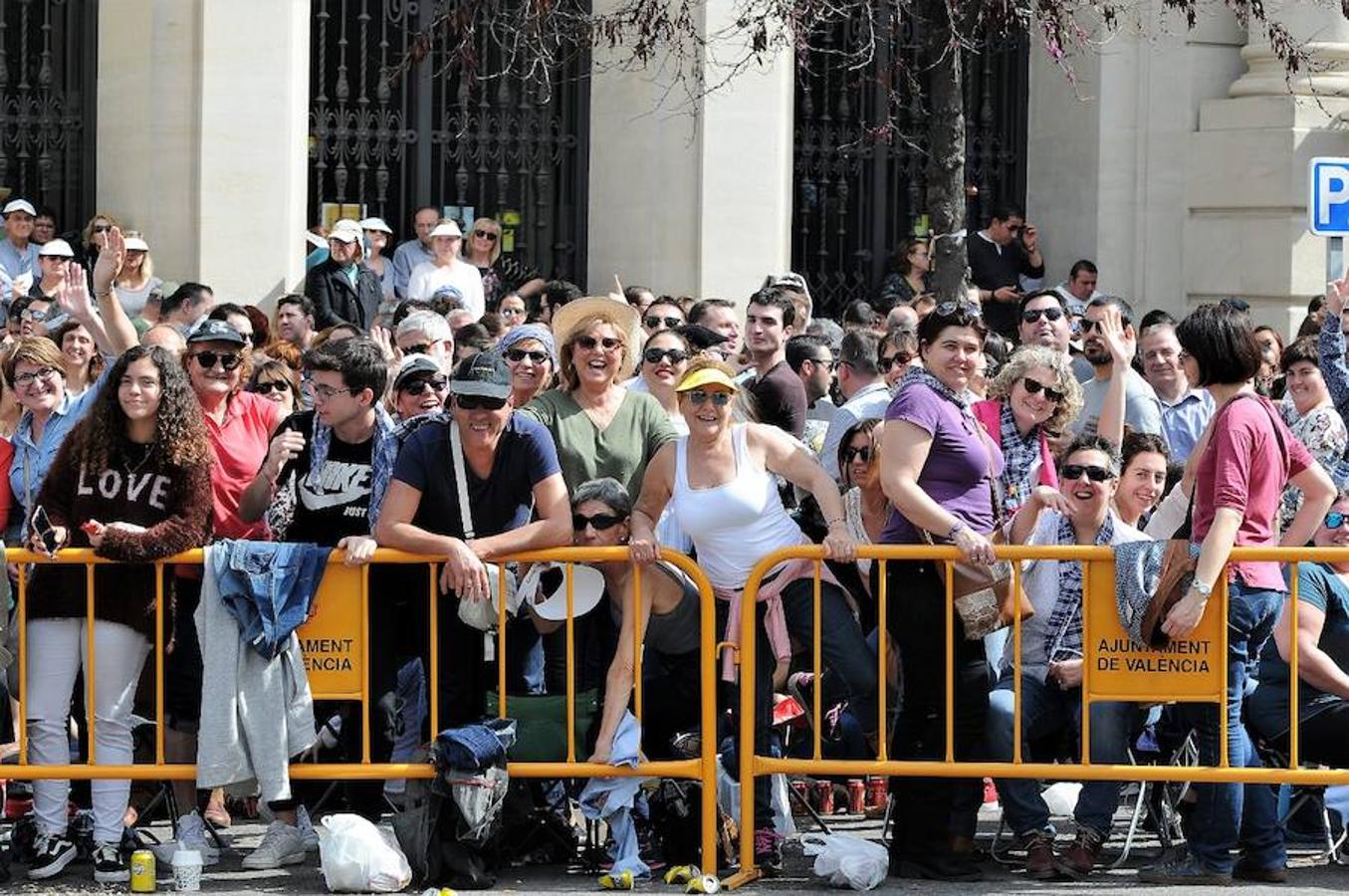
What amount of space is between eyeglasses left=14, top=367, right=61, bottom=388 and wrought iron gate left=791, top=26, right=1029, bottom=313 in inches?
393

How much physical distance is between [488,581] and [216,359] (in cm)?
176

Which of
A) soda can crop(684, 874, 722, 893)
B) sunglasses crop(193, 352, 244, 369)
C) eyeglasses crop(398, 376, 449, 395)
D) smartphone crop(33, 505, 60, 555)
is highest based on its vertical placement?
sunglasses crop(193, 352, 244, 369)

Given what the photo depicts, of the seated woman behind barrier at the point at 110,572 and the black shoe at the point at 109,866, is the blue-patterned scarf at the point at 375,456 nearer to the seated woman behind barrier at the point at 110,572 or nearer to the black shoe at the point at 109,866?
the seated woman behind barrier at the point at 110,572

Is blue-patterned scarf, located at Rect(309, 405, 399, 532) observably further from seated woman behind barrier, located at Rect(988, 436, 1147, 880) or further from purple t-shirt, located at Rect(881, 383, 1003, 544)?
seated woman behind barrier, located at Rect(988, 436, 1147, 880)

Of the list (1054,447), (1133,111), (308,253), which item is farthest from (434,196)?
(1054,447)

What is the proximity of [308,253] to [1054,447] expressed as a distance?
878 centimetres

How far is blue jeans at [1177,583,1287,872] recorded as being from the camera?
963 cm

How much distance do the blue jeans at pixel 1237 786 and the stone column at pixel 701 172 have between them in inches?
389

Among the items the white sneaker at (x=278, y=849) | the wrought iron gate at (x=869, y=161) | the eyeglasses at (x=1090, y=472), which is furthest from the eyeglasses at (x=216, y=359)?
the wrought iron gate at (x=869, y=161)

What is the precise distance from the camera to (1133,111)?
814 inches

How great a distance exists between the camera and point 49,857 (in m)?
9.86

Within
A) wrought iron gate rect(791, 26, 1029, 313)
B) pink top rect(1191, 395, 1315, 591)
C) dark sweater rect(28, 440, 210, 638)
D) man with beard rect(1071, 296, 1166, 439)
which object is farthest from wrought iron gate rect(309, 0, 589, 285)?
pink top rect(1191, 395, 1315, 591)

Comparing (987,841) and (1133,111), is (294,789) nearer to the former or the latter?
(987,841)

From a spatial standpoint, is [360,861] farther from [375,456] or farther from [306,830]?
[375,456]
